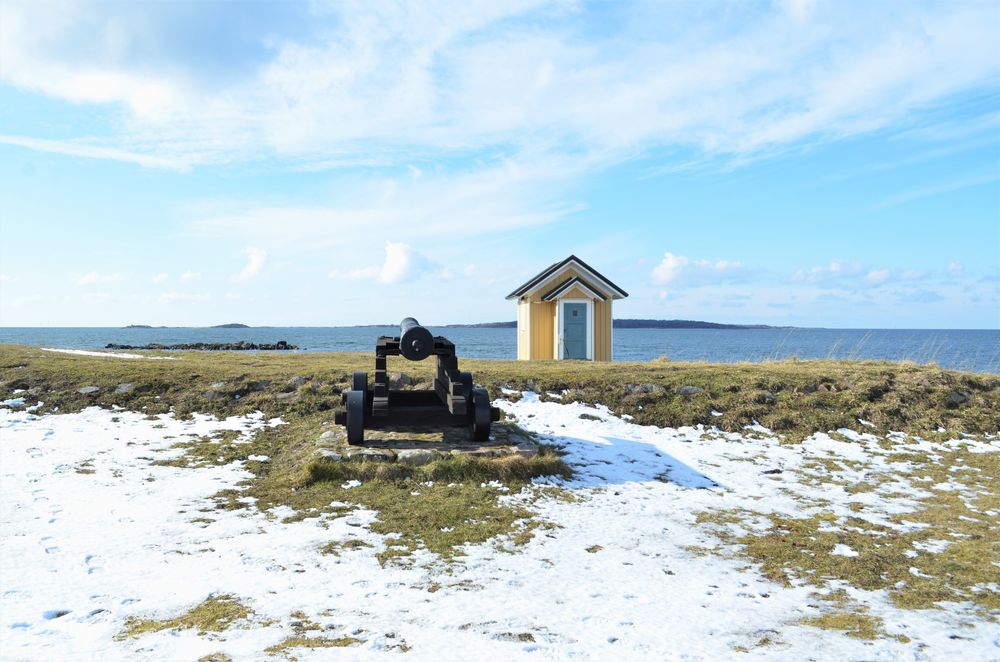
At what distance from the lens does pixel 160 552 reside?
18.5ft

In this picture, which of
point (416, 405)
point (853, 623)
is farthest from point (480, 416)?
point (853, 623)

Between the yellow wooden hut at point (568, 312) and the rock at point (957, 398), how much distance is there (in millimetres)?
A: 11743

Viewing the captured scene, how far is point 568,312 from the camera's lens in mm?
22406

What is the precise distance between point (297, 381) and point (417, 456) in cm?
575

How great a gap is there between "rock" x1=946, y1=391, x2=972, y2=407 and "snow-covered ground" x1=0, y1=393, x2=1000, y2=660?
5.67m

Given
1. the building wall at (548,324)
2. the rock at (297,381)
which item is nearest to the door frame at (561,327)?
the building wall at (548,324)

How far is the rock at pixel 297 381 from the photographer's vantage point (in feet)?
42.4

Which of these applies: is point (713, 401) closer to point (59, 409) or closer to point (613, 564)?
point (613, 564)

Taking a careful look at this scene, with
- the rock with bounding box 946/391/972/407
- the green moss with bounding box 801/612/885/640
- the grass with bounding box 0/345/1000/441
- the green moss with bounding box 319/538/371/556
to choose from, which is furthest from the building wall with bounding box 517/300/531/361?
the green moss with bounding box 801/612/885/640

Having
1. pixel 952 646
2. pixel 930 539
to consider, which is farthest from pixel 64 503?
pixel 930 539

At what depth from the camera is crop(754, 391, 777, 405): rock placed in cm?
1212

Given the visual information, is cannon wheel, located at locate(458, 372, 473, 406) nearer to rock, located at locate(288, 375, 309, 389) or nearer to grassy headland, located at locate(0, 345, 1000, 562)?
grassy headland, located at locate(0, 345, 1000, 562)

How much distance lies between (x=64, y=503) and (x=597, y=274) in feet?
60.9

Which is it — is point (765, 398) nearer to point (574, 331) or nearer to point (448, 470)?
point (448, 470)
